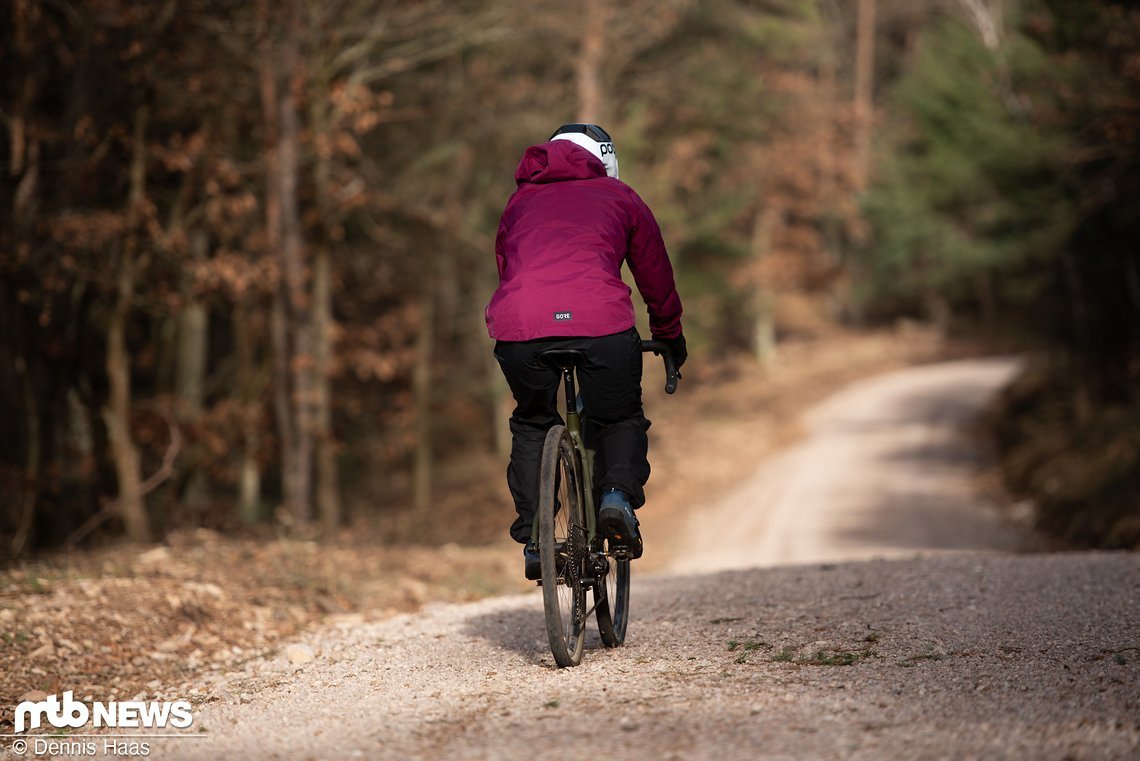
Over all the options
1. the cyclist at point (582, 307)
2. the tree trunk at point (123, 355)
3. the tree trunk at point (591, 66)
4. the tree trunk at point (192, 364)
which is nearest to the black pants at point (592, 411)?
the cyclist at point (582, 307)

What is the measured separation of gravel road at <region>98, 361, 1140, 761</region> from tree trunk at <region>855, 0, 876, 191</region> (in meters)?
38.7

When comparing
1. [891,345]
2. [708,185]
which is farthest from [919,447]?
[891,345]

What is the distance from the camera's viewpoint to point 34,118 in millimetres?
10859

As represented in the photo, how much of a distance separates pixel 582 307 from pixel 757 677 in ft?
5.88

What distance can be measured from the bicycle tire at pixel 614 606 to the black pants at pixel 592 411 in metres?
0.56

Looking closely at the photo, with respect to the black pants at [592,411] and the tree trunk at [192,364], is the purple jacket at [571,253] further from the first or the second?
the tree trunk at [192,364]

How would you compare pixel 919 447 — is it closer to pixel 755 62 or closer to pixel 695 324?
pixel 695 324

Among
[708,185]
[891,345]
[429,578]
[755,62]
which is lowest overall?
[429,578]

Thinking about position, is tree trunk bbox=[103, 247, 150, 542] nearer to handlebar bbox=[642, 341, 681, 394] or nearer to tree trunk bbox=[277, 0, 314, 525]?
tree trunk bbox=[277, 0, 314, 525]

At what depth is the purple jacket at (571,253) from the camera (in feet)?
16.3

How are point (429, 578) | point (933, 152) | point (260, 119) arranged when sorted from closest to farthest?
point (429, 578) < point (260, 119) < point (933, 152)

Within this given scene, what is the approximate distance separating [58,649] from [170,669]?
62 centimetres

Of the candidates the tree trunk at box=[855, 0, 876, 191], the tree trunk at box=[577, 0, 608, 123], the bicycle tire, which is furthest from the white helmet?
the tree trunk at box=[855, 0, 876, 191]

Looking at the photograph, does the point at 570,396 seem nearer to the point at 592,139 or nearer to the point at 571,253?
the point at 571,253
